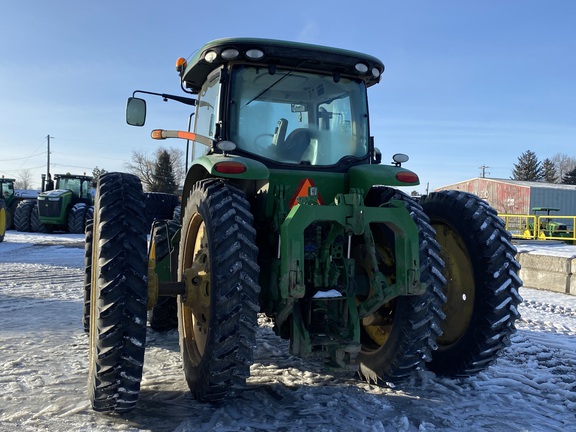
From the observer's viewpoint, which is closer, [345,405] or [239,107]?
[345,405]

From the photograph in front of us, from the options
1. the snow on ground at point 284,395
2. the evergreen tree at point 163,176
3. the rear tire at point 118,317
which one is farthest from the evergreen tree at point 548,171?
the rear tire at point 118,317

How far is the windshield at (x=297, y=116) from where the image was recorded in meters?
3.84

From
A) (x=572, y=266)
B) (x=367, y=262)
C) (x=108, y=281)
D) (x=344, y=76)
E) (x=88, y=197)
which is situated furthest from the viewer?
(x=88, y=197)

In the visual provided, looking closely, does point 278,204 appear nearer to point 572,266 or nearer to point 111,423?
point 111,423

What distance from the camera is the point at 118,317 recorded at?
2.80 m

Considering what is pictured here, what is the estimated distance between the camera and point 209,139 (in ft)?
12.8

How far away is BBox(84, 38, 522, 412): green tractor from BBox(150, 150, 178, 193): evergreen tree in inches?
2023

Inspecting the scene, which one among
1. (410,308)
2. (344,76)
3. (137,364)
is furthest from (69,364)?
(344,76)

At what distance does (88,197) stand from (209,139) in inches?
845

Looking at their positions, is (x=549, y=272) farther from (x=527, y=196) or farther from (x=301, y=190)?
(x=527, y=196)

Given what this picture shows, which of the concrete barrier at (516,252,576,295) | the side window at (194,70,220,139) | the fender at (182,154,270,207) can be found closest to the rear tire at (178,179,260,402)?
the fender at (182,154,270,207)

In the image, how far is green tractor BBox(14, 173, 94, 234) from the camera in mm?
21109

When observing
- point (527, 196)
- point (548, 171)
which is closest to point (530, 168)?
point (548, 171)

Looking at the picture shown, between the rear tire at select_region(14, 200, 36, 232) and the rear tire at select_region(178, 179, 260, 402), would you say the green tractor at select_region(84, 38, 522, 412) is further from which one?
the rear tire at select_region(14, 200, 36, 232)
